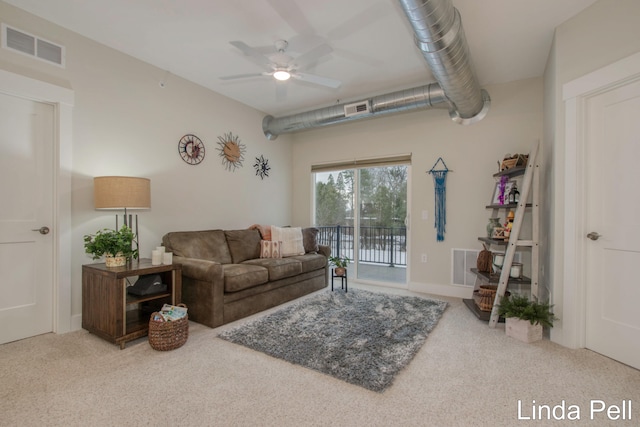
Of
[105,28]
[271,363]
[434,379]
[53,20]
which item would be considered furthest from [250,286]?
[53,20]

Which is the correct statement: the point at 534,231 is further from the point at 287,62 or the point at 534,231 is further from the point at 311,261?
the point at 287,62

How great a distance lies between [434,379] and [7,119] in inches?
148

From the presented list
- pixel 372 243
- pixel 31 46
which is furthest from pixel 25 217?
pixel 372 243

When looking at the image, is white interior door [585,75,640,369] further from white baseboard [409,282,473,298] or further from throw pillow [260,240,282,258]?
throw pillow [260,240,282,258]

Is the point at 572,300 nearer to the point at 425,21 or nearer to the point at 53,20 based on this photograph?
the point at 425,21

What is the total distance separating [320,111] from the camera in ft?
13.9

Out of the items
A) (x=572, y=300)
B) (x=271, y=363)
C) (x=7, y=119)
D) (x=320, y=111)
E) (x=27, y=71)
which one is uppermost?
(x=320, y=111)

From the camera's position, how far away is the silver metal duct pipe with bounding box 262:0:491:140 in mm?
1947

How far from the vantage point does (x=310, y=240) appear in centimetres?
448

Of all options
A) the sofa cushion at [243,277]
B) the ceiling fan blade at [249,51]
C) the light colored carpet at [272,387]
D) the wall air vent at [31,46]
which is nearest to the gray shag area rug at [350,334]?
the light colored carpet at [272,387]

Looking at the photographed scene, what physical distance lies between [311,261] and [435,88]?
256cm

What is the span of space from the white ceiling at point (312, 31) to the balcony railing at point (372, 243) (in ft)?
7.18

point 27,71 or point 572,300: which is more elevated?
point 27,71

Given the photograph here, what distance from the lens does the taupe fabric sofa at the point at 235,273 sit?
289 cm
